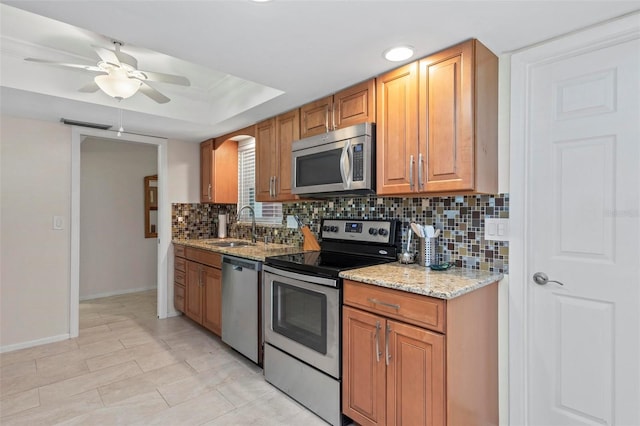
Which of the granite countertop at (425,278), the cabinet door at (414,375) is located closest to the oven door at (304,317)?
the granite countertop at (425,278)

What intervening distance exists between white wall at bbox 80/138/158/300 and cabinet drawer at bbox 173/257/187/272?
1.65m

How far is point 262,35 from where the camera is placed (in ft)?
5.60

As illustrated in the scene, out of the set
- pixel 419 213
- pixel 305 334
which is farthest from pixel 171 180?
pixel 419 213

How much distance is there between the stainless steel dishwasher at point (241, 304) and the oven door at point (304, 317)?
0.61ft

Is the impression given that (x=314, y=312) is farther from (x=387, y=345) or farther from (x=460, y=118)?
(x=460, y=118)

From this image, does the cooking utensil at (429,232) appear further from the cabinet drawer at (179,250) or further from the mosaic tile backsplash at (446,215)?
the cabinet drawer at (179,250)

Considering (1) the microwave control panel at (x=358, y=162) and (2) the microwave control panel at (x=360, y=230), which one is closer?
(1) the microwave control panel at (x=358, y=162)

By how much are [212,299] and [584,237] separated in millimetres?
2948

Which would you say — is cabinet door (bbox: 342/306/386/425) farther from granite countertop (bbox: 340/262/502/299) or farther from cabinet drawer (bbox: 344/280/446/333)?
granite countertop (bbox: 340/262/502/299)

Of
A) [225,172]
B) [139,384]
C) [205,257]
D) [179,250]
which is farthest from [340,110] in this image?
[179,250]

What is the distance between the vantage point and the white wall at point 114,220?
478 centimetres

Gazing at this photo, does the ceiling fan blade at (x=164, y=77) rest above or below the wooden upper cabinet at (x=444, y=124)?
above

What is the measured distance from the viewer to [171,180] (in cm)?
406

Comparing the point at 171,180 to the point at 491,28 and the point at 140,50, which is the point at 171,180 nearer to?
the point at 140,50
